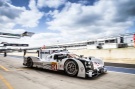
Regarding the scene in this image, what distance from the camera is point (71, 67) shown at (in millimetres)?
6684

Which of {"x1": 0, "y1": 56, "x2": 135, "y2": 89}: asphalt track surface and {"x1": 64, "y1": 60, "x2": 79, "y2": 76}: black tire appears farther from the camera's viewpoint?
{"x1": 64, "y1": 60, "x2": 79, "y2": 76}: black tire

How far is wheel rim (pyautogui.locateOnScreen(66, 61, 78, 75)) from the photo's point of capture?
6.54 meters

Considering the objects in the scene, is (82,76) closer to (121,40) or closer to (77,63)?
(77,63)

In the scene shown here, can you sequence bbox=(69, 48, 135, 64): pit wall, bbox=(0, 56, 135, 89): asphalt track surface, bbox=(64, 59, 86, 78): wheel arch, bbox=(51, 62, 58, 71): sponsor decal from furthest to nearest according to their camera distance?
bbox=(69, 48, 135, 64): pit wall
bbox=(51, 62, 58, 71): sponsor decal
bbox=(64, 59, 86, 78): wheel arch
bbox=(0, 56, 135, 89): asphalt track surface

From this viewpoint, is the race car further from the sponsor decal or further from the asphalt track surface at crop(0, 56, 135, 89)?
the asphalt track surface at crop(0, 56, 135, 89)

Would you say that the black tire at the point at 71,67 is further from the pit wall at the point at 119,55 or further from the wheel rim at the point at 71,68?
the pit wall at the point at 119,55

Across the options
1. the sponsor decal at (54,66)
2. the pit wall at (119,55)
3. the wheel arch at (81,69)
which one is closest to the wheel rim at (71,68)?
the wheel arch at (81,69)

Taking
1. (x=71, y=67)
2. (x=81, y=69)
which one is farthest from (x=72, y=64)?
(x=81, y=69)

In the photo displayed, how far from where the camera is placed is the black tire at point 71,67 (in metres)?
6.46

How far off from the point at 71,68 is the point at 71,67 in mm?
60

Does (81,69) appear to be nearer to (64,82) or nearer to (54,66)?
(64,82)

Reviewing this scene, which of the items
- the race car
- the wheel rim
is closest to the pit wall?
the race car

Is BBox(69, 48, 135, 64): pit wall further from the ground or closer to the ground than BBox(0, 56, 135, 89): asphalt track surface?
further from the ground

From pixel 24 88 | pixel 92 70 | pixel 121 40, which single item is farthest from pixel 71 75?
pixel 121 40
